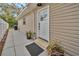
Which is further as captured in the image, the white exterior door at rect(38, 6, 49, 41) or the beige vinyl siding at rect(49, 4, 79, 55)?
the white exterior door at rect(38, 6, 49, 41)

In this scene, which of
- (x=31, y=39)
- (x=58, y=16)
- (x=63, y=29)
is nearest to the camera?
(x=63, y=29)

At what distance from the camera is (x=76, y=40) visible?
368 cm

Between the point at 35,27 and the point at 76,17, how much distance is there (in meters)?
4.80

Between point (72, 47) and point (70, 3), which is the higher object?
point (70, 3)

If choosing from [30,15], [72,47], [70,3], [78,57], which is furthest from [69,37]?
[30,15]

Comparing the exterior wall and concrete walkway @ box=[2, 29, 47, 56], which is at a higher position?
the exterior wall

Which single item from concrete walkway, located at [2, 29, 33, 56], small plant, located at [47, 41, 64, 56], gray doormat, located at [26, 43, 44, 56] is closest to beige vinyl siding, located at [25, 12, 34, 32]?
concrete walkway, located at [2, 29, 33, 56]

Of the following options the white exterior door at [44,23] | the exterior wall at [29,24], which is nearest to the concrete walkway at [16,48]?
the exterior wall at [29,24]

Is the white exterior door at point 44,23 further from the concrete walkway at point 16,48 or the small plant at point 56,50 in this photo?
the small plant at point 56,50

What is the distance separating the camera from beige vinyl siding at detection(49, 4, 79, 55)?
3.71 metres

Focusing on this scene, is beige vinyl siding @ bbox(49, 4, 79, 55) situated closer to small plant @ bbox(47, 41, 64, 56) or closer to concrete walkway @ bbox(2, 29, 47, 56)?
small plant @ bbox(47, 41, 64, 56)

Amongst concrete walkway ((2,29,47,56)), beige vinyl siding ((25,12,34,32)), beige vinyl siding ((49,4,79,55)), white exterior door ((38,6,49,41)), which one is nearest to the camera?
beige vinyl siding ((49,4,79,55))

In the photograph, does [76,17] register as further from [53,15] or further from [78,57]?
[53,15]

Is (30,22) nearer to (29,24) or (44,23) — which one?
Answer: (29,24)
